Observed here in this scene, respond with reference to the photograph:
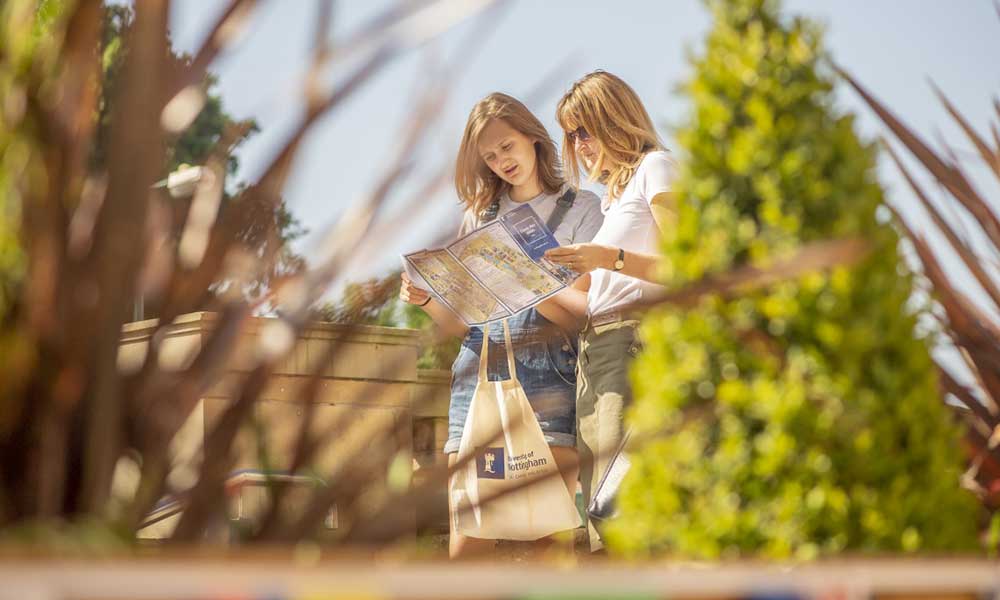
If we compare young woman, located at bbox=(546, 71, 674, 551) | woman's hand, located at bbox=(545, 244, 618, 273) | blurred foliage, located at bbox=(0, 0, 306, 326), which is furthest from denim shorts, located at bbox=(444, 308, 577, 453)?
blurred foliage, located at bbox=(0, 0, 306, 326)

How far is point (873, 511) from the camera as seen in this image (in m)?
1.46

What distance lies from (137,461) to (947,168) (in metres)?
1.60

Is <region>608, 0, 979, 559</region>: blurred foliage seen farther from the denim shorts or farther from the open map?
the denim shorts

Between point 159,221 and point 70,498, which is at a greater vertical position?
A: point 159,221

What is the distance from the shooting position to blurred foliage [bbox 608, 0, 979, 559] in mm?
1469

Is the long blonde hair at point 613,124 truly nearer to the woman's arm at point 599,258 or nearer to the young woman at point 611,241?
the young woman at point 611,241

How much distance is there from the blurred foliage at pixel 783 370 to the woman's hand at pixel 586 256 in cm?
151

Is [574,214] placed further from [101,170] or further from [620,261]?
[101,170]

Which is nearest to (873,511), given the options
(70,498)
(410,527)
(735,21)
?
(410,527)

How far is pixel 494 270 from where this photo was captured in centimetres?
340

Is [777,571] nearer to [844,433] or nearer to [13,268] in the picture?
[844,433]

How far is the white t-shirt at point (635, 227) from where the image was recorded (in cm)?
338

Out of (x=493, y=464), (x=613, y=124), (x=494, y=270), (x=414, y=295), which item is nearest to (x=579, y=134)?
(x=613, y=124)

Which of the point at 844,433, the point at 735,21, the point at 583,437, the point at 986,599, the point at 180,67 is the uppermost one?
the point at 735,21
